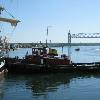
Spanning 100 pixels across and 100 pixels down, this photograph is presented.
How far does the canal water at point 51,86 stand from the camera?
33500mm

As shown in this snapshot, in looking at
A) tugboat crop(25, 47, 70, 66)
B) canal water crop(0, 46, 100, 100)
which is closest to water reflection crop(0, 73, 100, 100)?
canal water crop(0, 46, 100, 100)

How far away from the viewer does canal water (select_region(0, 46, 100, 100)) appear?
33500mm

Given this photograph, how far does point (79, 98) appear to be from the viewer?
32.5m

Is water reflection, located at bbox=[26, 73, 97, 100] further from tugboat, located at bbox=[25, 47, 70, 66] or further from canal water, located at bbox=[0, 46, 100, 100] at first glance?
tugboat, located at bbox=[25, 47, 70, 66]

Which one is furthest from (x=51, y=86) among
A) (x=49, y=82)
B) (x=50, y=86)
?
(x=49, y=82)

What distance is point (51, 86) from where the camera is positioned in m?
40.4

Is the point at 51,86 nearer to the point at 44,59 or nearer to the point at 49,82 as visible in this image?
the point at 49,82

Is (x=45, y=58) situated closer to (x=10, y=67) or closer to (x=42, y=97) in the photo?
(x=10, y=67)

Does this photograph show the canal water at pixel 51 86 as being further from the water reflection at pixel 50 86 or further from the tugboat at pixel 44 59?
the tugboat at pixel 44 59

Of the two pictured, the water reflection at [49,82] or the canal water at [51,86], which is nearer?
the canal water at [51,86]

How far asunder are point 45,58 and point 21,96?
17.9 metres

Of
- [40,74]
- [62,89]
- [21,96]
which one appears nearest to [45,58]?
[40,74]

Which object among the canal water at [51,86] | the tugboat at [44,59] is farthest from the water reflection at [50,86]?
the tugboat at [44,59]

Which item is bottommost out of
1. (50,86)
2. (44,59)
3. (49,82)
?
(50,86)
